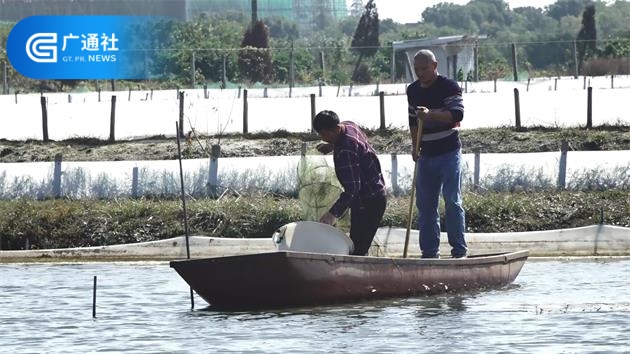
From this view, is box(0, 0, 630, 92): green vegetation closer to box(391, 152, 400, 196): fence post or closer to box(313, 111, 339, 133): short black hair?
box(391, 152, 400, 196): fence post

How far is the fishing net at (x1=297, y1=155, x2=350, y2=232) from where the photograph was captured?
16.0m

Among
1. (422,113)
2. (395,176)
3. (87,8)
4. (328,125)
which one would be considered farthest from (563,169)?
(87,8)

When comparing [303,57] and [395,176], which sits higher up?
[303,57]

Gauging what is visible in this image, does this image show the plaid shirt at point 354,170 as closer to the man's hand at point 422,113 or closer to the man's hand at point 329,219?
the man's hand at point 329,219

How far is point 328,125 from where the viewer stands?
49.4ft

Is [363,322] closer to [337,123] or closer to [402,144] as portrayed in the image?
[337,123]

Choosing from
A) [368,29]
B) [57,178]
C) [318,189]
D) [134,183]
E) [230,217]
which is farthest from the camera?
[368,29]

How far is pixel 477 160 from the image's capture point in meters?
24.6

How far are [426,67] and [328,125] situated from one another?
40.1 inches

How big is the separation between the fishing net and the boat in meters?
0.95

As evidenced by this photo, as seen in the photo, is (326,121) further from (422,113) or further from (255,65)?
(255,65)

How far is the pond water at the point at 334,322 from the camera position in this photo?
12992 mm

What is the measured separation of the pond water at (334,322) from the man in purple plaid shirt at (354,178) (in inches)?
27.1

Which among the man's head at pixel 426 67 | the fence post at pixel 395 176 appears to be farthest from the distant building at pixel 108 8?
the man's head at pixel 426 67
